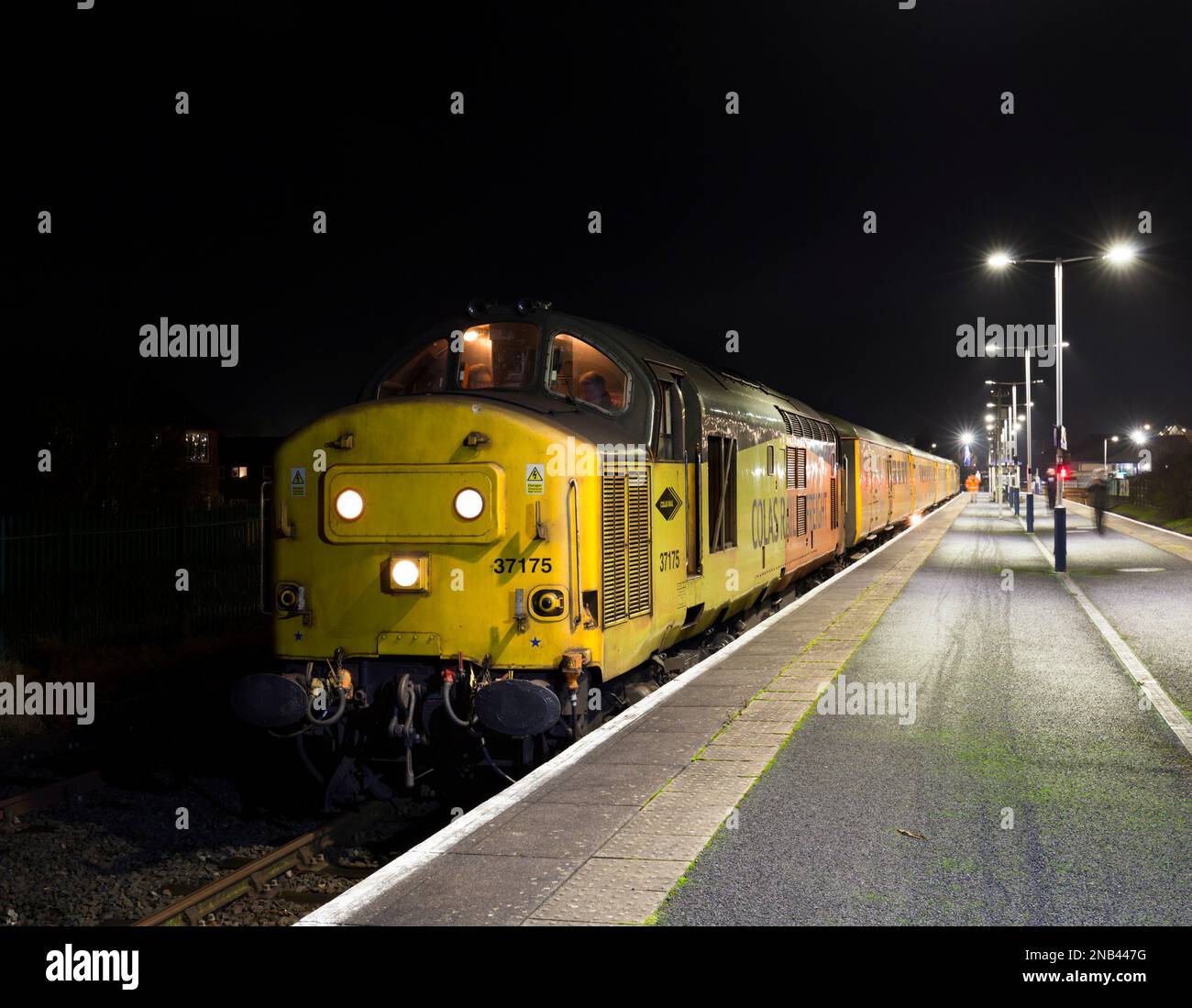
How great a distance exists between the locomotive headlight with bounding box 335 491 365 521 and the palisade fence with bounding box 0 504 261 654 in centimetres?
693

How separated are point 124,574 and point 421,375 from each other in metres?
8.48

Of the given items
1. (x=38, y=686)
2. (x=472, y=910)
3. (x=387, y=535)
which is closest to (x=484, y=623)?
(x=387, y=535)

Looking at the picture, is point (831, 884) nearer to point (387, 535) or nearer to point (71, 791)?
point (387, 535)

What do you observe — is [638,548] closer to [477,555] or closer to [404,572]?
[477,555]

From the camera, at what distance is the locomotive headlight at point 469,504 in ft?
24.0

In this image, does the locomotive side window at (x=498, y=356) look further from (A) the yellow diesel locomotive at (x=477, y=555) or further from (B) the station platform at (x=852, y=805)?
(B) the station platform at (x=852, y=805)

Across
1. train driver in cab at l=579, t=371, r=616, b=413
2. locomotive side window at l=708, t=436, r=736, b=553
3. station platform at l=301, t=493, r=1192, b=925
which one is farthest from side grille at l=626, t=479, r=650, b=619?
locomotive side window at l=708, t=436, r=736, b=553

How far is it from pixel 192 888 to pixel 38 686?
6339mm

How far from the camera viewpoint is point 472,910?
4.67 meters

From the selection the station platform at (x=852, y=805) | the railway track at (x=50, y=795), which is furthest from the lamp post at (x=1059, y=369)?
the railway track at (x=50, y=795)

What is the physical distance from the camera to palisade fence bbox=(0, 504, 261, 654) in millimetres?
13766

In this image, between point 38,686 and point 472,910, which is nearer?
point 472,910

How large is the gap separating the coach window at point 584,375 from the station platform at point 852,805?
8.17 ft

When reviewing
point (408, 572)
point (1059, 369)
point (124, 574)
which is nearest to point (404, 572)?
point (408, 572)
